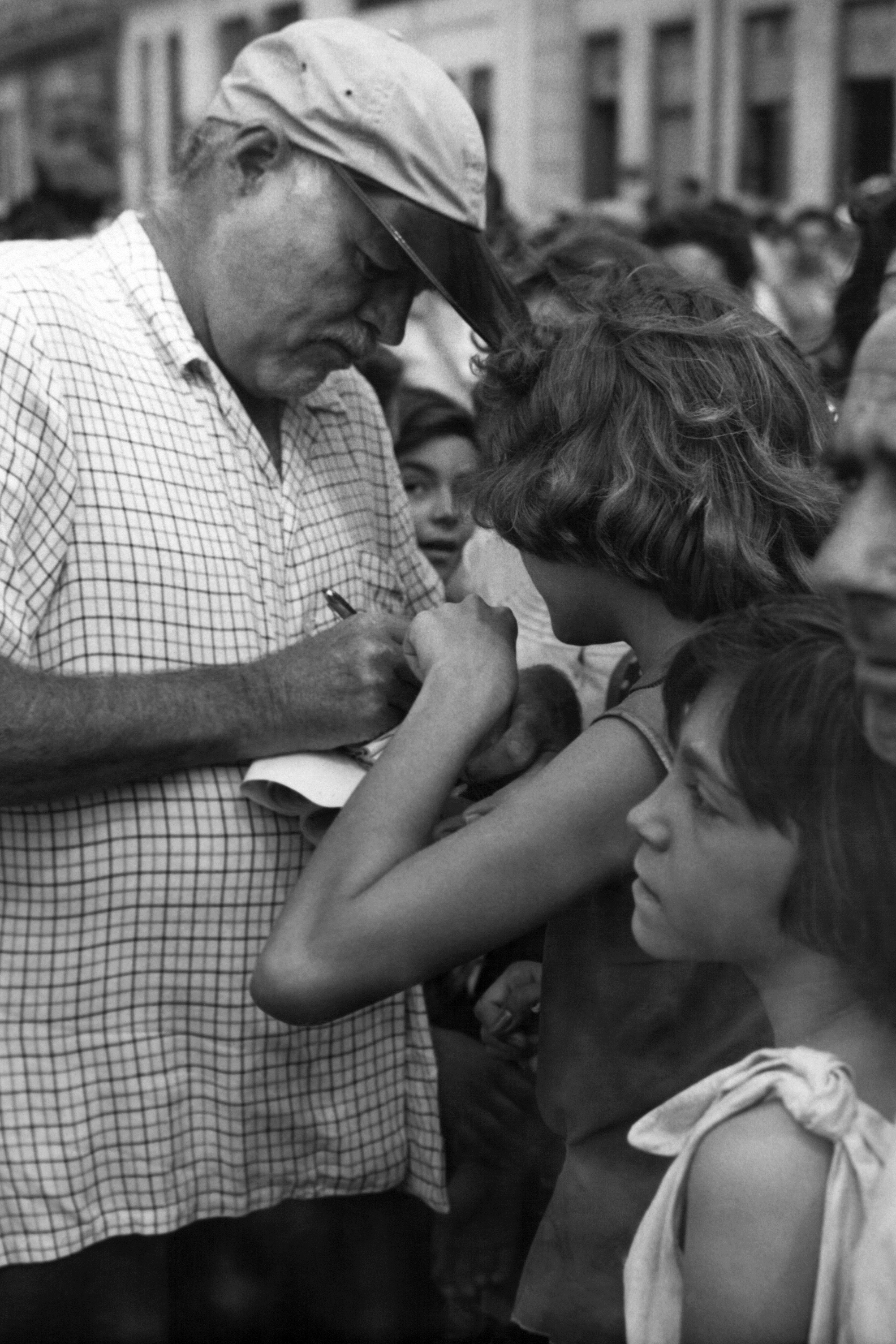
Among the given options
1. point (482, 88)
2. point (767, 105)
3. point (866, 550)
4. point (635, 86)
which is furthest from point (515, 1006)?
point (482, 88)

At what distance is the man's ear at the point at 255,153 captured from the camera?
2.26m

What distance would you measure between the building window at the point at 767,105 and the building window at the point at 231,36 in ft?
38.5

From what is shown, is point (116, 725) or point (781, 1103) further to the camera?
point (116, 725)

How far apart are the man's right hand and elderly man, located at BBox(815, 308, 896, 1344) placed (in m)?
0.98

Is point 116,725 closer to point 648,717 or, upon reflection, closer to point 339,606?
point 339,606

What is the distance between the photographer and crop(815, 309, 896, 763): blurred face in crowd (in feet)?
3.61

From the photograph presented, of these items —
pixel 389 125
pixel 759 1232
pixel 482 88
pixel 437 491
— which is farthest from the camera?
pixel 482 88

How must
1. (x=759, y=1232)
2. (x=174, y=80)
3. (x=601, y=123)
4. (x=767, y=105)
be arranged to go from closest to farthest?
(x=759, y=1232) → (x=767, y=105) → (x=601, y=123) → (x=174, y=80)

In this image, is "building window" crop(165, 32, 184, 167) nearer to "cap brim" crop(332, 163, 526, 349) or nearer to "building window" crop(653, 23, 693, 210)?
"building window" crop(653, 23, 693, 210)

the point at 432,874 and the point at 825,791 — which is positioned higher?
the point at 825,791

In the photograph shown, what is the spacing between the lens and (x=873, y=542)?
110 cm

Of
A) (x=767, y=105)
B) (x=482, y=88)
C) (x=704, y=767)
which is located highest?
(x=704, y=767)

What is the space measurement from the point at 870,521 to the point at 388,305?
4.37 ft

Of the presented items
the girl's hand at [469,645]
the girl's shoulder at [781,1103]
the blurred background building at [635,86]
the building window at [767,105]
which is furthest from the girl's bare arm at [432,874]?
the building window at [767,105]
